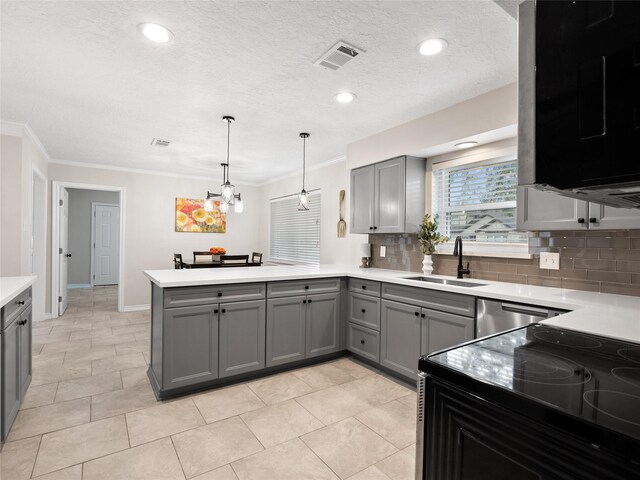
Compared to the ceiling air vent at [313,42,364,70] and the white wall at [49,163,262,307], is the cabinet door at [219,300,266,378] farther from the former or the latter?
the white wall at [49,163,262,307]

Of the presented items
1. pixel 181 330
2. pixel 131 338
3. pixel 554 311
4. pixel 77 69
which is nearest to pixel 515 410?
pixel 554 311

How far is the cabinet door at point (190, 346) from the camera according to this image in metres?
2.67

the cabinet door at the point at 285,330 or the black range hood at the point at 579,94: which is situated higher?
the black range hood at the point at 579,94

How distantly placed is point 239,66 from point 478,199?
7.76ft

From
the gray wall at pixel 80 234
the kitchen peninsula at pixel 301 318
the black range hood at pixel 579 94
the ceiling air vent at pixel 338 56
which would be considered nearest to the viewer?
the black range hood at pixel 579 94

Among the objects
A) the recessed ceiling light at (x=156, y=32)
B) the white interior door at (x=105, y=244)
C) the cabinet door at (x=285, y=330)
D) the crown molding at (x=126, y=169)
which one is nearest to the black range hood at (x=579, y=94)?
the recessed ceiling light at (x=156, y=32)

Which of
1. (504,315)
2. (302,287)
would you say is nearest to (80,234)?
(302,287)

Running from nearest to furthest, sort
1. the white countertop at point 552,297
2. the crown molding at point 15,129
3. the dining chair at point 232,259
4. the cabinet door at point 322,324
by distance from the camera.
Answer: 1. the white countertop at point 552,297
2. the cabinet door at point 322,324
3. the crown molding at point 15,129
4. the dining chair at point 232,259

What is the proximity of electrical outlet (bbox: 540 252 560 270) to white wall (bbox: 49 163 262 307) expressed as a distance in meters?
5.65

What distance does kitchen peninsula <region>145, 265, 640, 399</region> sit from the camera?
2.62 m

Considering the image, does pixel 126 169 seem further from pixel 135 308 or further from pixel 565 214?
pixel 565 214

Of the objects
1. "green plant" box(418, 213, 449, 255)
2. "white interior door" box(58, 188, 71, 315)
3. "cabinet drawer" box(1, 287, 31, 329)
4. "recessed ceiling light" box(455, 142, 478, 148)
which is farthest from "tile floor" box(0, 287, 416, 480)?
"white interior door" box(58, 188, 71, 315)

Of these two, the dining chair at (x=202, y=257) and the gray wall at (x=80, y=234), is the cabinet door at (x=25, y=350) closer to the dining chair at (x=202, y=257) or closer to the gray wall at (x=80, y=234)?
the dining chair at (x=202, y=257)

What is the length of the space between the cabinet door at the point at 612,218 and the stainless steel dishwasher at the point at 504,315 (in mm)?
622
